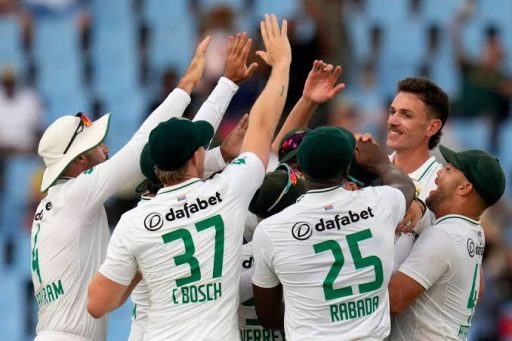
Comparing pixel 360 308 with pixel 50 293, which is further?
pixel 50 293

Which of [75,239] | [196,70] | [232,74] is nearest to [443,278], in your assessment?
[232,74]

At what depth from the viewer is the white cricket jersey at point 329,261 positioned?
646cm

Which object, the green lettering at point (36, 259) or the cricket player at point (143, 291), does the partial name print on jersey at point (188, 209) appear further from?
the green lettering at point (36, 259)

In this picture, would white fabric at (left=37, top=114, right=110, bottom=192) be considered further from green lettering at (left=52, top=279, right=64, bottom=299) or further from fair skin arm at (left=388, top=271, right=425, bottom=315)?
fair skin arm at (left=388, top=271, right=425, bottom=315)

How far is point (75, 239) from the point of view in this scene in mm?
7242

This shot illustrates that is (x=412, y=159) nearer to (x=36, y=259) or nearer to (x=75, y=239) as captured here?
A: (x=75, y=239)

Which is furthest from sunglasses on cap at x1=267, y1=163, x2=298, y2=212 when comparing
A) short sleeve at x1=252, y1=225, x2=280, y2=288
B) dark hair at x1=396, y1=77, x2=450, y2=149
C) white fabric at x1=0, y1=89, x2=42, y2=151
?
white fabric at x1=0, y1=89, x2=42, y2=151

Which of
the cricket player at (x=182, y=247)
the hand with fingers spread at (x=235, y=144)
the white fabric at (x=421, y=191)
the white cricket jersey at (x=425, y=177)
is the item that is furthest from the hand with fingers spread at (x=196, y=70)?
the white cricket jersey at (x=425, y=177)

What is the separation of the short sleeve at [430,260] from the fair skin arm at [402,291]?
0.09ft

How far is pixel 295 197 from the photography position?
697 centimetres

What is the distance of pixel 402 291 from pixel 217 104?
62.7 inches

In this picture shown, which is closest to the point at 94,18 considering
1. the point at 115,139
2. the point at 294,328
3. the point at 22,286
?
the point at 115,139

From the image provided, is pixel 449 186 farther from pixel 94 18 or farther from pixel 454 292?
pixel 94 18

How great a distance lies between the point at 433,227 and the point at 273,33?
1.49 m
